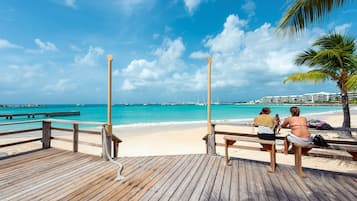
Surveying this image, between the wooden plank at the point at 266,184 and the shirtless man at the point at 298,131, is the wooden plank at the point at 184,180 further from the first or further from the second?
the shirtless man at the point at 298,131

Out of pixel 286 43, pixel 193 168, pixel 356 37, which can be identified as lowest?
pixel 193 168

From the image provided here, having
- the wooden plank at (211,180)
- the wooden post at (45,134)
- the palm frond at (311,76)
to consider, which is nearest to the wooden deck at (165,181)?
the wooden plank at (211,180)

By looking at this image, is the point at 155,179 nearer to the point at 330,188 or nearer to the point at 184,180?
the point at 184,180

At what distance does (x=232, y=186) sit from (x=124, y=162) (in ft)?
7.81

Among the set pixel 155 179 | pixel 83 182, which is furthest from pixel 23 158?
pixel 155 179

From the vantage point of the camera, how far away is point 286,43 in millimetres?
3549

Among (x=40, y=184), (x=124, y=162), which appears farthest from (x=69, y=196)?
(x=124, y=162)

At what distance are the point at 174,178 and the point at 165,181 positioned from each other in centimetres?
19

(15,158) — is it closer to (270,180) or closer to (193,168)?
(193,168)

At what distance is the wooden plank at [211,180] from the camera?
240 cm

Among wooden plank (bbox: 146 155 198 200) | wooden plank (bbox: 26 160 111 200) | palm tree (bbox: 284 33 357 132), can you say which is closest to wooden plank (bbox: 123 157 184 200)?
wooden plank (bbox: 146 155 198 200)

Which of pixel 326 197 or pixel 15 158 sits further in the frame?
pixel 15 158

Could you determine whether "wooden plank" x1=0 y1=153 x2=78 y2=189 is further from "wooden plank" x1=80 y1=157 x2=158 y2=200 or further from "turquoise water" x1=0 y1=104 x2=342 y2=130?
"turquoise water" x1=0 y1=104 x2=342 y2=130

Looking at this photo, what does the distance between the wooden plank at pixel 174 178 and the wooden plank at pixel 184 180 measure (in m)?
0.02
